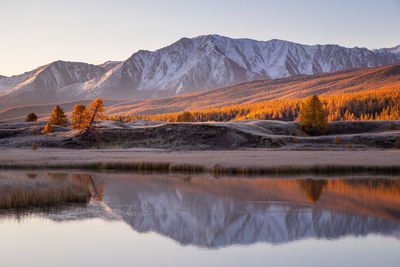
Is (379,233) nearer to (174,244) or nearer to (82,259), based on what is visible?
(174,244)

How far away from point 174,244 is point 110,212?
5.93 m

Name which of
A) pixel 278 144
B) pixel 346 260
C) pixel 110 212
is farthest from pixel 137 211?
pixel 278 144

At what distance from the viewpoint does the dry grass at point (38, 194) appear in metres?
20.7

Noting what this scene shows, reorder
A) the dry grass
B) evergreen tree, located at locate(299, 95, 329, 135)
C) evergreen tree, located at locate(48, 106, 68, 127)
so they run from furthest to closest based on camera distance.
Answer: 1. evergreen tree, located at locate(48, 106, 68, 127)
2. evergreen tree, located at locate(299, 95, 329, 135)
3. the dry grass

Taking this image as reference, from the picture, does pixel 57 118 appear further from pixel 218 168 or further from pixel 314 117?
pixel 218 168

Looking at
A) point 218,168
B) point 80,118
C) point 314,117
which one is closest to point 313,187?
point 218,168

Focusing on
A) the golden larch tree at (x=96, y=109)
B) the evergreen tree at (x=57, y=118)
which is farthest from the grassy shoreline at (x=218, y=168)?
the evergreen tree at (x=57, y=118)

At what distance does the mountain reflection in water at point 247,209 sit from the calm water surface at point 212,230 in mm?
48

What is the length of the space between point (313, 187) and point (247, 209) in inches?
374

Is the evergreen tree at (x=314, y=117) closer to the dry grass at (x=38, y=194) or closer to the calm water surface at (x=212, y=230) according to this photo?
the calm water surface at (x=212, y=230)

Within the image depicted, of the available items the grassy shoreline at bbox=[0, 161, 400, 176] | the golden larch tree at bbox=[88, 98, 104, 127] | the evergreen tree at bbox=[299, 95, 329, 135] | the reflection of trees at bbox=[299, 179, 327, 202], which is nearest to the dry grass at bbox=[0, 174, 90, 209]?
the reflection of trees at bbox=[299, 179, 327, 202]

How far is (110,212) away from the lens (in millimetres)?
20141

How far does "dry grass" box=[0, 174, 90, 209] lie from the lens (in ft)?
67.8

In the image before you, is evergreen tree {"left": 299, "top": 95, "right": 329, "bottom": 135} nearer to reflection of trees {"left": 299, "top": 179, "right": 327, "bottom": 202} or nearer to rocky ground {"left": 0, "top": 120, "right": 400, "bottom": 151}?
rocky ground {"left": 0, "top": 120, "right": 400, "bottom": 151}
